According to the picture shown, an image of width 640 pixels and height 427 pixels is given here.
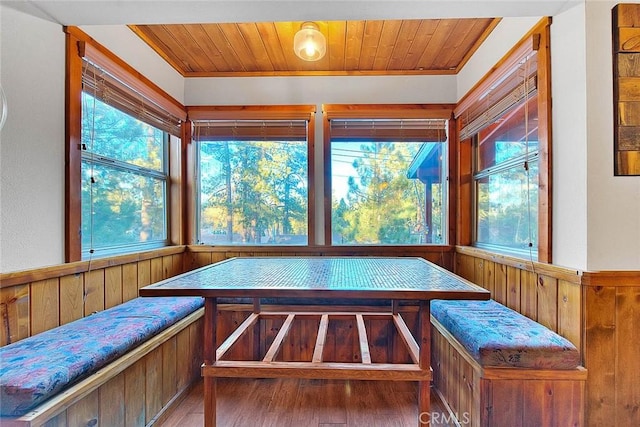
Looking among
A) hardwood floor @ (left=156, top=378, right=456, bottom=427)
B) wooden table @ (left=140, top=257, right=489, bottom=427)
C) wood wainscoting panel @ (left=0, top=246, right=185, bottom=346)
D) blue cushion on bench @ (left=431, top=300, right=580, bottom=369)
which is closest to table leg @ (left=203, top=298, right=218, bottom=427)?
wooden table @ (left=140, top=257, right=489, bottom=427)

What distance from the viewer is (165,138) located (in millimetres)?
2688

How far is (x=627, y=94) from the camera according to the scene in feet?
4.43

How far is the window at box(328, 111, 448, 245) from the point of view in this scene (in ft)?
8.87

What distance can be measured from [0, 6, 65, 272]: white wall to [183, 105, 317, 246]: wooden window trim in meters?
1.17

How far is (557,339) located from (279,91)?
2517mm

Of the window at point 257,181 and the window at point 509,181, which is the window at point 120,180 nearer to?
the window at point 257,181

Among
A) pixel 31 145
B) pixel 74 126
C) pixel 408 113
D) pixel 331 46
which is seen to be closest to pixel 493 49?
pixel 408 113

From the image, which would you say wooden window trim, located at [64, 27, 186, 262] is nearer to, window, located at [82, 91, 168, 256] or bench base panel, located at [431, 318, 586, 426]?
window, located at [82, 91, 168, 256]

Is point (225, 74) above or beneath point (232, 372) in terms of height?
above

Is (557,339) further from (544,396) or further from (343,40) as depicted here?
(343,40)

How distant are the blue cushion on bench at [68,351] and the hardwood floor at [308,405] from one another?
0.64 metres

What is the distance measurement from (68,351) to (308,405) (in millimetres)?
1348

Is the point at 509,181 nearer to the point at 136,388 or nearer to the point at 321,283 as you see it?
the point at 321,283

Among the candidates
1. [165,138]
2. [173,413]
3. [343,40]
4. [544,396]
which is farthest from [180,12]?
[544,396]
